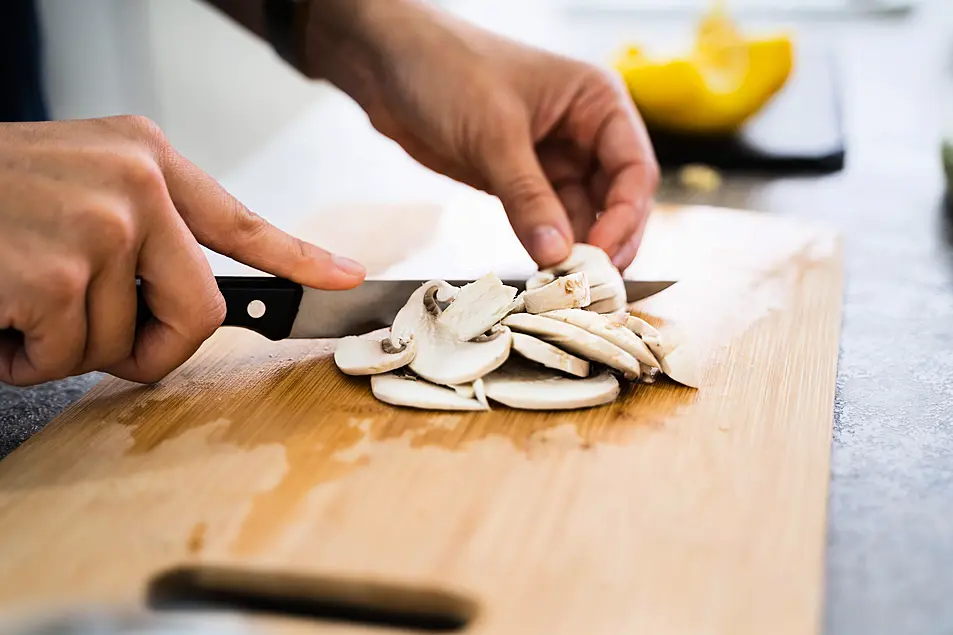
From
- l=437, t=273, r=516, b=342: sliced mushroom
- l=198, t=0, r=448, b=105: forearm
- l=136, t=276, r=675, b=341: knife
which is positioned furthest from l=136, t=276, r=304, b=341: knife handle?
l=198, t=0, r=448, b=105: forearm

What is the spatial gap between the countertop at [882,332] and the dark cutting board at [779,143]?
58mm

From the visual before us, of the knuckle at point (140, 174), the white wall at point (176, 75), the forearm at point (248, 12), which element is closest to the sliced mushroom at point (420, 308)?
the knuckle at point (140, 174)

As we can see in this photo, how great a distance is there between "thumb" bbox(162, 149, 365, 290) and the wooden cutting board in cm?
13

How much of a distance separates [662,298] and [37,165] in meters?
0.89

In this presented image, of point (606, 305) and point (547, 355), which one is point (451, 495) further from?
point (606, 305)

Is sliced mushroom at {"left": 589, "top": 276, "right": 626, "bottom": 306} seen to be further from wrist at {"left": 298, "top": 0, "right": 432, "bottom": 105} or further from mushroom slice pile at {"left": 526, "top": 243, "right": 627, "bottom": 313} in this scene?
wrist at {"left": 298, "top": 0, "right": 432, "bottom": 105}

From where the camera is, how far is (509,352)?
3.96 feet

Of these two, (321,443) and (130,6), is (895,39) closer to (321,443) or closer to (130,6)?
(130,6)

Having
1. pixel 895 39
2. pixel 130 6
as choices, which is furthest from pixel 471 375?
pixel 895 39

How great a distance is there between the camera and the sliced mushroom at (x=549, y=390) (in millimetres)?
1162

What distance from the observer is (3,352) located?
3.62 feet

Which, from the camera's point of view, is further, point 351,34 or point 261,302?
point 351,34

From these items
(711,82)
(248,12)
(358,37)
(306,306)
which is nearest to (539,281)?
(306,306)

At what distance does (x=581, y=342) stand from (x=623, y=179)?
21.1 inches
